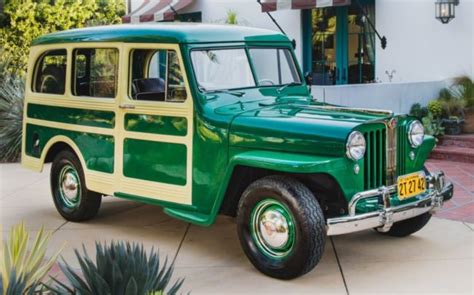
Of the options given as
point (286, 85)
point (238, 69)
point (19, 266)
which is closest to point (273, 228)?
point (238, 69)

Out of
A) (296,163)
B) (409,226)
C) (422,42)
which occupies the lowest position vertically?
(409,226)

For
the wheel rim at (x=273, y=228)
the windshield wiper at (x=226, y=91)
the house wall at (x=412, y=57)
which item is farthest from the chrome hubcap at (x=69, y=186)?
the house wall at (x=412, y=57)

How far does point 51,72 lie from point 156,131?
6.48 ft

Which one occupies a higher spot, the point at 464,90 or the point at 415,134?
the point at 464,90

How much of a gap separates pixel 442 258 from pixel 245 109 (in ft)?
6.56

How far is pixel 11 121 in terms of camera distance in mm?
11164

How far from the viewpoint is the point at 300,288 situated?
473 centimetres

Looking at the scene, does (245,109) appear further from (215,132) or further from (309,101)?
(309,101)

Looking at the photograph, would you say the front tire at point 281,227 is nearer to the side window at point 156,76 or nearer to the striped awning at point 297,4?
the side window at point 156,76

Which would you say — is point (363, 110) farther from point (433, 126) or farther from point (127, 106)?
point (433, 126)

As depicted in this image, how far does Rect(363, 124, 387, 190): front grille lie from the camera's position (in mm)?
4957

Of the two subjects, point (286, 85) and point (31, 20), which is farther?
point (31, 20)

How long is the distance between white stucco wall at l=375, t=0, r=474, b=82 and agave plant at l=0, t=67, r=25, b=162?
246 inches

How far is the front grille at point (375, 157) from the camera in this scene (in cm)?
496
